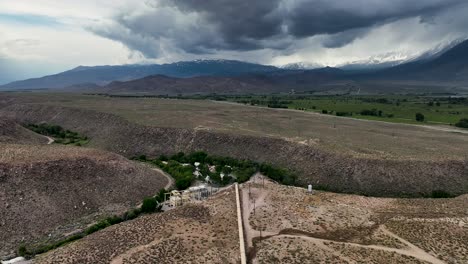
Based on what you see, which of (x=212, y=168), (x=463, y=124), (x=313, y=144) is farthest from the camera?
(x=463, y=124)

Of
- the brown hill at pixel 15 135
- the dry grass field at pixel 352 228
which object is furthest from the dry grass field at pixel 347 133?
the brown hill at pixel 15 135

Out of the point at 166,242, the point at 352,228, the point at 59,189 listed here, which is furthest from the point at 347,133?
the point at 59,189

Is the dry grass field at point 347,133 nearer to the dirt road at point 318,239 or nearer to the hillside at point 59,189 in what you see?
the dirt road at point 318,239

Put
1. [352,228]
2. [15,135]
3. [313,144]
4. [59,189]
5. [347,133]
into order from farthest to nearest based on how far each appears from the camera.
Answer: [347,133], [15,135], [313,144], [59,189], [352,228]

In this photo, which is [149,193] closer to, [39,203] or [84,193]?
[84,193]

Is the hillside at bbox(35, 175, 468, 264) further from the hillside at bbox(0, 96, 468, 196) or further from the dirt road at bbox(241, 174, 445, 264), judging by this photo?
the hillside at bbox(0, 96, 468, 196)

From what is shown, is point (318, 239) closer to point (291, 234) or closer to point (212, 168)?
point (291, 234)

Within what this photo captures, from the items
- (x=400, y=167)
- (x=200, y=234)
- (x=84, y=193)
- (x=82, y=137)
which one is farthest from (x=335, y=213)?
(x=82, y=137)
